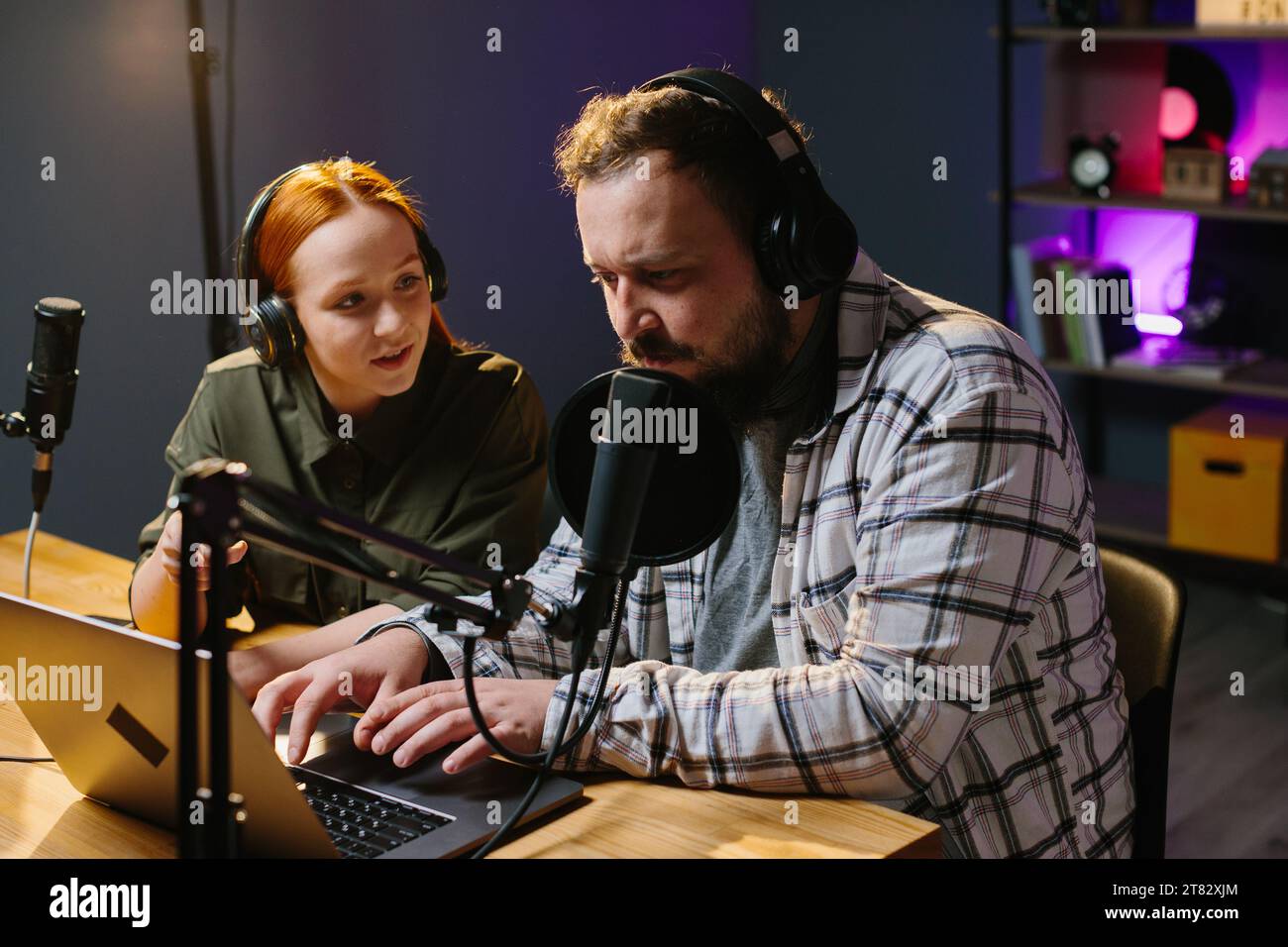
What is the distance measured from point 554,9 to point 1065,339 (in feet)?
6.38

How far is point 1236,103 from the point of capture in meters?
3.66

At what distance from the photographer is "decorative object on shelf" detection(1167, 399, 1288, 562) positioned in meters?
3.47

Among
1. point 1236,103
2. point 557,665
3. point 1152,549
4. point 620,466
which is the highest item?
point 1236,103

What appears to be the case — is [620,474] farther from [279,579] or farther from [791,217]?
[279,579]

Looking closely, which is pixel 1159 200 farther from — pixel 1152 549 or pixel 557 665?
pixel 557 665

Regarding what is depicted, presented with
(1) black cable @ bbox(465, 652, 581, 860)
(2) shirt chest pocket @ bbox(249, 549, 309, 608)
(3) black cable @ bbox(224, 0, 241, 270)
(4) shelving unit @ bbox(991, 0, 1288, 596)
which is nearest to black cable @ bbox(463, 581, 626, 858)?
(1) black cable @ bbox(465, 652, 581, 860)

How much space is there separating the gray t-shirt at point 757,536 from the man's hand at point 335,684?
314 millimetres

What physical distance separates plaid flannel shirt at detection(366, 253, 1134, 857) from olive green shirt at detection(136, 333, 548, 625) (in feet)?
1.46

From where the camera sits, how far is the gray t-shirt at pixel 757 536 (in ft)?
4.69

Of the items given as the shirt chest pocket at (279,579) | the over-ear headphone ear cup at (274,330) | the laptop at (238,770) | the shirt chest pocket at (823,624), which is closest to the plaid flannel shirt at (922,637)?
the shirt chest pocket at (823,624)

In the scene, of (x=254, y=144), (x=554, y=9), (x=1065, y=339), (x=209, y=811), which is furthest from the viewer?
(x=1065, y=339)

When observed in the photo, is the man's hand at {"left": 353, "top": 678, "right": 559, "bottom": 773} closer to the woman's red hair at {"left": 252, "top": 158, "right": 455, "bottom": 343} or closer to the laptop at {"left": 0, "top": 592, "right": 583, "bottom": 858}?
the laptop at {"left": 0, "top": 592, "right": 583, "bottom": 858}

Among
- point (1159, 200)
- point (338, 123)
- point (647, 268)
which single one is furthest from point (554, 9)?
point (1159, 200)

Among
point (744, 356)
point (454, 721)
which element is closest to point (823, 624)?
point (744, 356)
